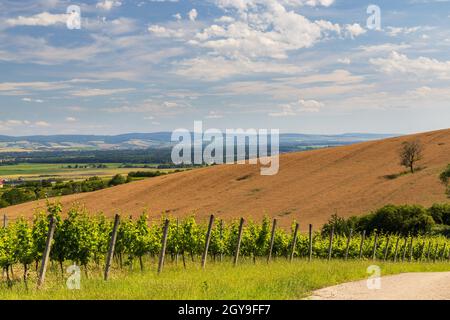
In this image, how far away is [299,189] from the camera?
91.8m

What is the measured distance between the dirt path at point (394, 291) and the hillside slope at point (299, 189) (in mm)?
52260

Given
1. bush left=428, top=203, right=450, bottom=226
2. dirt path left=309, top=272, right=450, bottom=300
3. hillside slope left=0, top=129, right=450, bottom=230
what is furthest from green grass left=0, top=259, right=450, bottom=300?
hillside slope left=0, top=129, right=450, bottom=230

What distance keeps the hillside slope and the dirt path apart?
52.3 m

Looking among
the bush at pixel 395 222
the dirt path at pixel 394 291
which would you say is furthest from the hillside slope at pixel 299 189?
the dirt path at pixel 394 291

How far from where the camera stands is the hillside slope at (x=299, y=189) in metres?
76.5

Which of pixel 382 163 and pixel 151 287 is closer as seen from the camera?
pixel 151 287

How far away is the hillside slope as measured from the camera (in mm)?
76500

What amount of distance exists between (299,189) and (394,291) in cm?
7839

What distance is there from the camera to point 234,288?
13.5 metres

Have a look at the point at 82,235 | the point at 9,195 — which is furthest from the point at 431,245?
the point at 9,195

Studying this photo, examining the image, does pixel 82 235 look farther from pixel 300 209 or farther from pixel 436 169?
pixel 436 169

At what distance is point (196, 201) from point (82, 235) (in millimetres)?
72581

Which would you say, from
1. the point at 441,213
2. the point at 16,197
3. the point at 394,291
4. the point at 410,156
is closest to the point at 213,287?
the point at 394,291

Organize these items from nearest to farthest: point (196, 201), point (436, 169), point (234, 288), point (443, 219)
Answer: point (234, 288), point (443, 219), point (436, 169), point (196, 201)
